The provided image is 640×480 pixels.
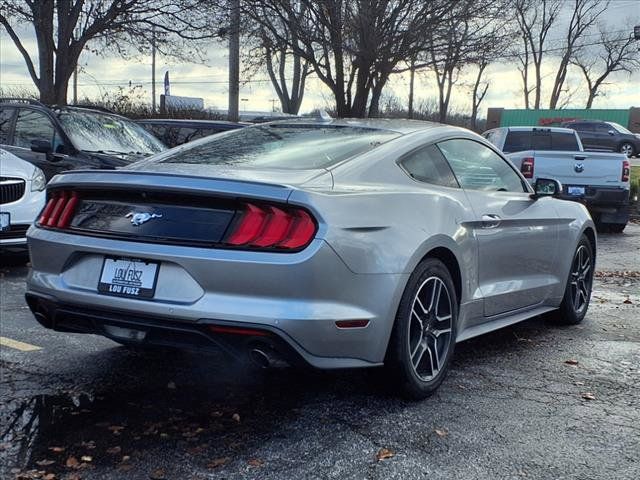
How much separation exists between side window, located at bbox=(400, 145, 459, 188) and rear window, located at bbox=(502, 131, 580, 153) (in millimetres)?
10027

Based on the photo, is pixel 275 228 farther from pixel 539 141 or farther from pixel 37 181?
pixel 539 141

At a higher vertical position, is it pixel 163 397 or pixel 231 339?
pixel 231 339

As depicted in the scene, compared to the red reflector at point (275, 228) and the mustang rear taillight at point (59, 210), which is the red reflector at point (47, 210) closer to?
the mustang rear taillight at point (59, 210)

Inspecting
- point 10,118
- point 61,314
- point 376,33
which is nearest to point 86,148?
point 10,118

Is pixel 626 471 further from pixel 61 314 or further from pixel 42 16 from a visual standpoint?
pixel 42 16

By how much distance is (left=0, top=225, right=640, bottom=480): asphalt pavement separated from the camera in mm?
3150

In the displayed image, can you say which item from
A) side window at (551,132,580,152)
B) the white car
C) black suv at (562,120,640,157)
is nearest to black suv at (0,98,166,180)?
the white car

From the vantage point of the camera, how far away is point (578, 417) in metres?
3.80

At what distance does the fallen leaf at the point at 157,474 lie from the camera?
301cm

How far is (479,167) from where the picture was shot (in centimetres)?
489

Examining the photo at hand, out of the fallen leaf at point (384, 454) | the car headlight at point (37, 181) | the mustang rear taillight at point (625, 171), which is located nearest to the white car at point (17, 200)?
the car headlight at point (37, 181)

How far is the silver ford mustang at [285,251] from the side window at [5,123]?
21.6ft

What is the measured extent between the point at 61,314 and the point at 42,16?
14.5 metres

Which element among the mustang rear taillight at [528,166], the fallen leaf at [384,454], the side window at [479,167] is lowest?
the fallen leaf at [384,454]
